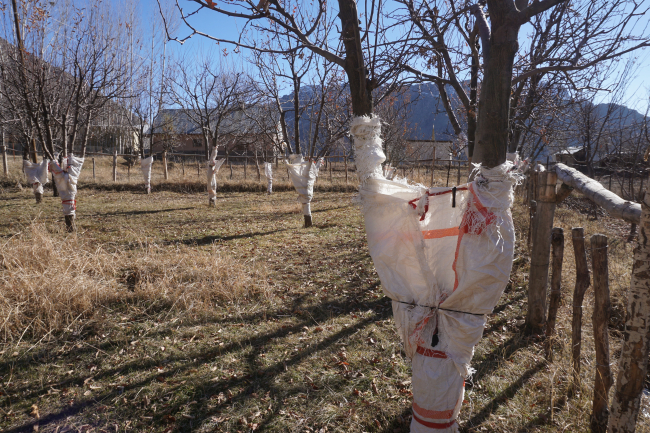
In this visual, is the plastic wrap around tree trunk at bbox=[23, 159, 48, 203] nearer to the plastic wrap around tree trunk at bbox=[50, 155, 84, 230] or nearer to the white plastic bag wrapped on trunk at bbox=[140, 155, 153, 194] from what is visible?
the white plastic bag wrapped on trunk at bbox=[140, 155, 153, 194]

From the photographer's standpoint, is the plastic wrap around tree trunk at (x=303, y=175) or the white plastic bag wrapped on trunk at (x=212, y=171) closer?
the plastic wrap around tree trunk at (x=303, y=175)

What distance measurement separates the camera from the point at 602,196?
2.45 metres

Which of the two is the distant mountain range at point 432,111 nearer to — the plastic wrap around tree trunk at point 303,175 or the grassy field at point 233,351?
the plastic wrap around tree trunk at point 303,175

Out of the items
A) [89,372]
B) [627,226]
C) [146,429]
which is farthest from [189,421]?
[627,226]

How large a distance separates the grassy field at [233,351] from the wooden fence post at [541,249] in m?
0.25

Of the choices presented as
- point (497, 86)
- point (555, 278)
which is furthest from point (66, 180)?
point (555, 278)

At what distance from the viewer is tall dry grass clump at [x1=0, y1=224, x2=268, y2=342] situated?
3.58 metres

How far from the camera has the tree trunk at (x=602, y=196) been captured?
6.98ft

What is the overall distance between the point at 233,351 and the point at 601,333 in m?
2.84

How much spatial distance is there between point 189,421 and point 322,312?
1.92m

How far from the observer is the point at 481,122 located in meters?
2.28

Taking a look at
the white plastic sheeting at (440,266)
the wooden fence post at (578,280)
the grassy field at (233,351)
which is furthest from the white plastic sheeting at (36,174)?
the wooden fence post at (578,280)

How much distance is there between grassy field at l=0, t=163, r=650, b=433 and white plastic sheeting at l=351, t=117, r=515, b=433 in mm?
884

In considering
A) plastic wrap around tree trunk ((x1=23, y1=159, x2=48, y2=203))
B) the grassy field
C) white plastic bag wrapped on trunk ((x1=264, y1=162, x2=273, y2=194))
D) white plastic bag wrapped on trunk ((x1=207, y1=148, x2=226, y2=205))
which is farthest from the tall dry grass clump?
white plastic bag wrapped on trunk ((x1=264, y1=162, x2=273, y2=194))
